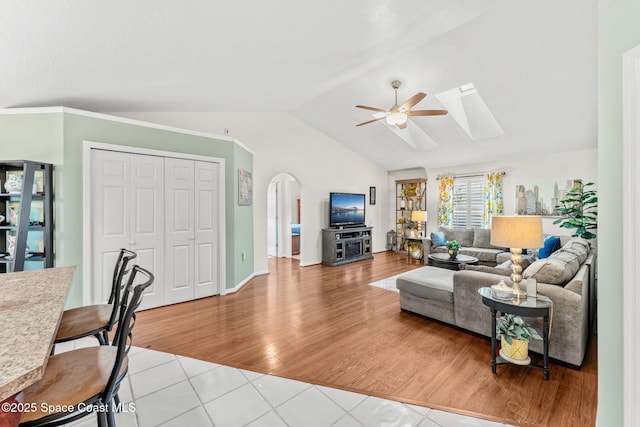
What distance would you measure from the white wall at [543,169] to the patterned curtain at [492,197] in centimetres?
10

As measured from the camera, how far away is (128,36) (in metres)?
2.36

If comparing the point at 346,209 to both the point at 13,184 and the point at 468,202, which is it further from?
the point at 13,184

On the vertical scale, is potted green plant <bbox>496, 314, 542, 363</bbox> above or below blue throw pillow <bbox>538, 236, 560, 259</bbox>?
below

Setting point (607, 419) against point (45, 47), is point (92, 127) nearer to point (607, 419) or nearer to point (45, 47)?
point (45, 47)

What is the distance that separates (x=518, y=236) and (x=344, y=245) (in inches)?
173

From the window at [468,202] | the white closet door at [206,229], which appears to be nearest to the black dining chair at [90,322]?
the white closet door at [206,229]

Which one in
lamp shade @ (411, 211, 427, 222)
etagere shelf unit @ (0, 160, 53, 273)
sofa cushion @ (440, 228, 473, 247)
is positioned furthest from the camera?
lamp shade @ (411, 211, 427, 222)

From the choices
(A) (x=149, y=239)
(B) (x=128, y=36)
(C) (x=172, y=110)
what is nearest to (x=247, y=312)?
(A) (x=149, y=239)

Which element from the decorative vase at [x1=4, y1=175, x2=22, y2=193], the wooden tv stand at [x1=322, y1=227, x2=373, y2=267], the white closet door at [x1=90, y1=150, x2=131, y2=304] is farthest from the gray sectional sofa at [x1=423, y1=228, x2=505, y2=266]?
the decorative vase at [x1=4, y1=175, x2=22, y2=193]

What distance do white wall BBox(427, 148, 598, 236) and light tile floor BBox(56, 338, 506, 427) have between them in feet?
18.9

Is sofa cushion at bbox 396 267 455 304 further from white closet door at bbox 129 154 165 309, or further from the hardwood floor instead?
white closet door at bbox 129 154 165 309

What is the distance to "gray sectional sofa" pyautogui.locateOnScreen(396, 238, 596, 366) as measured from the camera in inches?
89.8

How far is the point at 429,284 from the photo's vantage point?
3.20 meters

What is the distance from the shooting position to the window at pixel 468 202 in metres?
6.73
